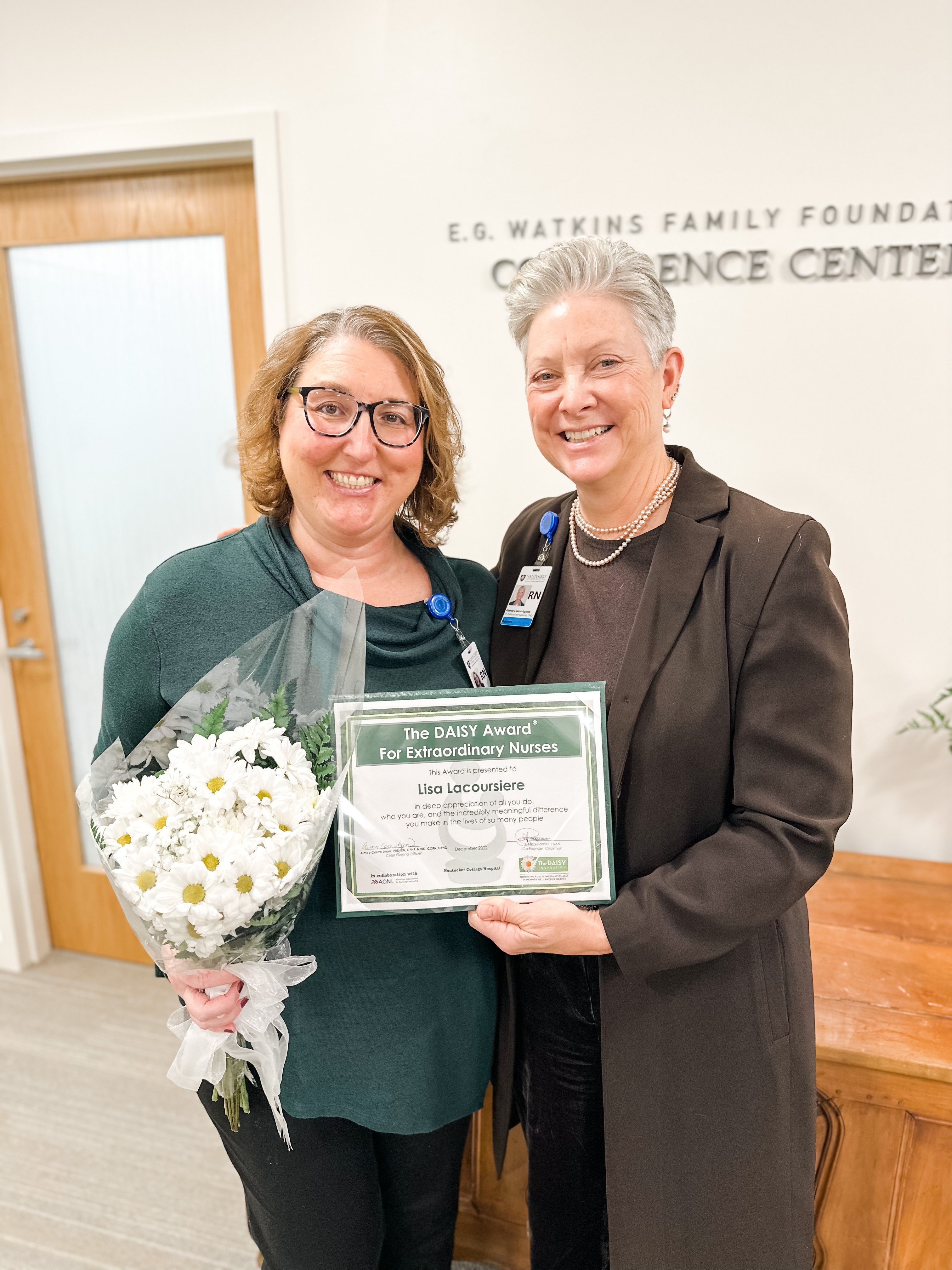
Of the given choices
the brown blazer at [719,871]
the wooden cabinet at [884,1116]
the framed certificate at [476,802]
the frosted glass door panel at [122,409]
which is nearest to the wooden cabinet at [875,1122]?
the wooden cabinet at [884,1116]

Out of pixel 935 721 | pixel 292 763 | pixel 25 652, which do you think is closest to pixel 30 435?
pixel 25 652

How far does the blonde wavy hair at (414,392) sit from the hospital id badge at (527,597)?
175mm

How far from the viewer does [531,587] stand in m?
1.33

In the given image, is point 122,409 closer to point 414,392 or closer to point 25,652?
point 25,652

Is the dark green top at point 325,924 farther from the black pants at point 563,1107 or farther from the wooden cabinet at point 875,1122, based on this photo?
the wooden cabinet at point 875,1122

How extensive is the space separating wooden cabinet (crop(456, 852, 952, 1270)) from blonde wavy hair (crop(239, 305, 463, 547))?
1.20 metres

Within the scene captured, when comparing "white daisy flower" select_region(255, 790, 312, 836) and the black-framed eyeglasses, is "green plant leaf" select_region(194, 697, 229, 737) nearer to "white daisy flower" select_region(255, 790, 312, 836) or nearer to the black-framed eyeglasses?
"white daisy flower" select_region(255, 790, 312, 836)

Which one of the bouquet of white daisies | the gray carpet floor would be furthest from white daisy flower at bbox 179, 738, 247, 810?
the gray carpet floor

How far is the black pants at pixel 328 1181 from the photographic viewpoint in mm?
1185

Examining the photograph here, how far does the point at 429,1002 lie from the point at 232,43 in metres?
2.44

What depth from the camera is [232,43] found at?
7.09 feet

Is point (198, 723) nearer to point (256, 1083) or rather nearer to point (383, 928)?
point (383, 928)

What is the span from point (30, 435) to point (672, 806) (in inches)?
99.7

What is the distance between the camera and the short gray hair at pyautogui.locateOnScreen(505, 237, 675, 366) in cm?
114
